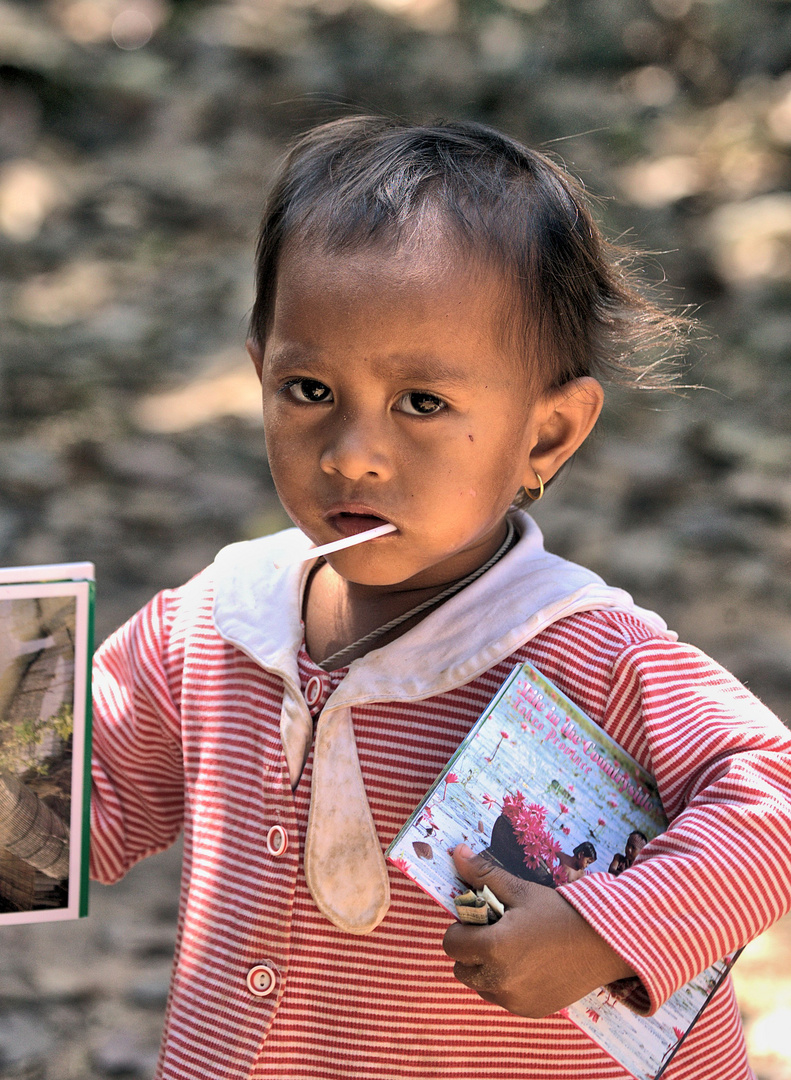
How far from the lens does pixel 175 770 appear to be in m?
1.13

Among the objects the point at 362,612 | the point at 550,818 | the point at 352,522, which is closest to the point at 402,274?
the point at 352,522

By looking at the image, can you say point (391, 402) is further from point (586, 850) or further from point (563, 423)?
point (586, 850)

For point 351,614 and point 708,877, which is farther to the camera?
point 351,614

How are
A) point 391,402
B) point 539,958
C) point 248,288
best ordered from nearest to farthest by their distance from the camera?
1. point 539,958
2. point 391,402
3. point 248,288

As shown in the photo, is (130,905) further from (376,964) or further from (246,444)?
(246,444)

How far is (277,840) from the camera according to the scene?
978 millimetres

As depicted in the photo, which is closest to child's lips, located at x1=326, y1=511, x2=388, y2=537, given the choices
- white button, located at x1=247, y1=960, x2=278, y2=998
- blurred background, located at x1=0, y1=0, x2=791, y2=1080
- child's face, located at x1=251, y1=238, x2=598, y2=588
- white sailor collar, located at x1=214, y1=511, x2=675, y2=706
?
Result: child's face, located at x1=251, y1=238, x2=598, y2=588

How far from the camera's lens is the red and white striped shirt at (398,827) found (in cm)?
83

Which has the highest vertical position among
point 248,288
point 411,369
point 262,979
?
point 411,369

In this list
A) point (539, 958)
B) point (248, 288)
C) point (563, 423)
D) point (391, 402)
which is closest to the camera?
point (539, 958)

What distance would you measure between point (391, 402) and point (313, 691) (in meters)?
0.25

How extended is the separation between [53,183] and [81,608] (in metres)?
2.64

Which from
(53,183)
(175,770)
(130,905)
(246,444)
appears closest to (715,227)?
(246,444)

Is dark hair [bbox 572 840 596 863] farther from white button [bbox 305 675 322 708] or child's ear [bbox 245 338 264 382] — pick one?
child's ear [bbox 245 338 264 382]
